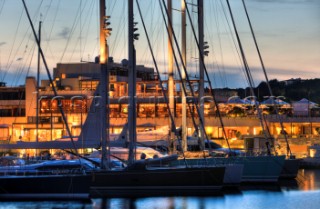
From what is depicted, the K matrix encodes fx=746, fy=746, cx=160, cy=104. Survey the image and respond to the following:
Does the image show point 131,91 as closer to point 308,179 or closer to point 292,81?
point 308,179

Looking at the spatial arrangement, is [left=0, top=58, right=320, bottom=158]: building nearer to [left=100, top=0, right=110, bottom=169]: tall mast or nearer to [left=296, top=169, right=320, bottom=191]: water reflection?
[left=296, top=169, right=320, bottom=191]: water reflection

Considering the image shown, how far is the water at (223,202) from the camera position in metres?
40.5

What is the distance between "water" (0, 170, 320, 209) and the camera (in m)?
40.5

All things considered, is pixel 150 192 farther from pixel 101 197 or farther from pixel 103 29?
pixel 103 29

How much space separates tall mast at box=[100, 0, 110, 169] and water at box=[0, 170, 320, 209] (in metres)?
2.79

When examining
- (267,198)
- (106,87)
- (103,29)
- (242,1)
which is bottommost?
(267,198)

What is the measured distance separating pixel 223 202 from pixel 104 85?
959cm

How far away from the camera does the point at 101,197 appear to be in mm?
43750

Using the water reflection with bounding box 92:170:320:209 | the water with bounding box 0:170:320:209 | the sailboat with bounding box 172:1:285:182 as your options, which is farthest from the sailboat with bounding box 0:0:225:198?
the sailboat with bounding box 172:1:285:182

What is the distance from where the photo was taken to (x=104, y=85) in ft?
137

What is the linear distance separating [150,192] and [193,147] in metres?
8.81

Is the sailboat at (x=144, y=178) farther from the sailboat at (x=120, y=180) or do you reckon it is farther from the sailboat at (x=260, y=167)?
the sailboat at (x=260, y=167)

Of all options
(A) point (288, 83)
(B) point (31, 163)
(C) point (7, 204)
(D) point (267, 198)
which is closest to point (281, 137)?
(D) point (267, 198)

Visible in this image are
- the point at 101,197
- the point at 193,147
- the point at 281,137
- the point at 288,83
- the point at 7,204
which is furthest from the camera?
the point at 288,83
